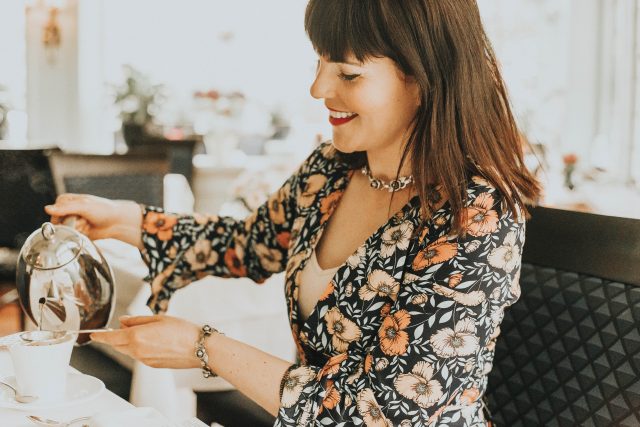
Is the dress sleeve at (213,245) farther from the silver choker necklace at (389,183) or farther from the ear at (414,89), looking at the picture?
the ear at (414,89)

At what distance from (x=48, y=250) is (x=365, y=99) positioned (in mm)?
541

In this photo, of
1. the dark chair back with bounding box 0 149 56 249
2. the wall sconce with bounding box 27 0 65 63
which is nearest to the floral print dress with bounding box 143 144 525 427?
the dark chair back with bounding box 0 149 56 249

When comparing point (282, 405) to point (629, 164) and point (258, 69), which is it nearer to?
point (629, 164)

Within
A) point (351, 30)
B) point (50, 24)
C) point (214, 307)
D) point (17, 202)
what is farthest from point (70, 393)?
point (50, 24)

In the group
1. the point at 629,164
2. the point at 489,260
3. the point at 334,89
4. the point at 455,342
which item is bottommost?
the point at 629,164

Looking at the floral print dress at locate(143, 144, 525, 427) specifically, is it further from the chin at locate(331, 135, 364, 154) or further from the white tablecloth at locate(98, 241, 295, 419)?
the white tablecloth at locate(98, 241, 295, 419)

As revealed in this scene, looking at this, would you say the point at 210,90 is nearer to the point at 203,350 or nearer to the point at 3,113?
the point at 3,113

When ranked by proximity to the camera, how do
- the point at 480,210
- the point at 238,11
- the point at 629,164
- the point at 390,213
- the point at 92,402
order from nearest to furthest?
the point at 92,402
the point at 480,210
the point at 390,213
the point at 629,164
the point at 238,11

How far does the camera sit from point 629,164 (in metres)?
6.34

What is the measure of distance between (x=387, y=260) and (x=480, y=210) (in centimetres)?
17

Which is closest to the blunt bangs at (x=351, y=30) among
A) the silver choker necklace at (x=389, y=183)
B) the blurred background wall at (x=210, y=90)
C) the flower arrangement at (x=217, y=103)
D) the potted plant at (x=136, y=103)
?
the silver choker necklace at (x=389, y=183)

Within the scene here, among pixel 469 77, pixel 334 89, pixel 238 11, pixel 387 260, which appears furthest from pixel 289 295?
pixel 238 11

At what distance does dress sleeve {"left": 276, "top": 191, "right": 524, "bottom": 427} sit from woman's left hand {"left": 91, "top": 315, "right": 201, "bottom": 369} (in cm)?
16

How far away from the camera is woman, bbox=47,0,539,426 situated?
3.68 feet
